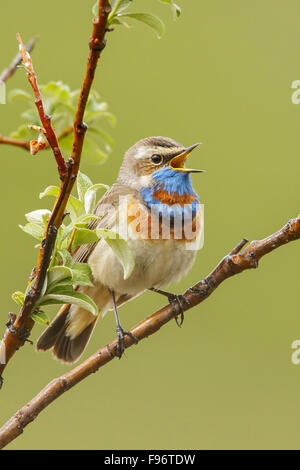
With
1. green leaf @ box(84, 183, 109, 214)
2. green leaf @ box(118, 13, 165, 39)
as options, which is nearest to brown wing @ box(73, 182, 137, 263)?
green leaf @ box(84, 183, 109, 214)

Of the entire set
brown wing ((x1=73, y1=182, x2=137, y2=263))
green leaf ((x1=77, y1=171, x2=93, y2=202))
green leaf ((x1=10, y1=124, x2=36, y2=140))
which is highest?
brown wing ((x1=73, y1=182, x2=137, y2=263))

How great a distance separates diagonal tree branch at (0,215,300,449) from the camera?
1.72 m

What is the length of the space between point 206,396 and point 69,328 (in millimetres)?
1982

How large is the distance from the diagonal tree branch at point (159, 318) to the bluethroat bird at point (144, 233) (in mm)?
911

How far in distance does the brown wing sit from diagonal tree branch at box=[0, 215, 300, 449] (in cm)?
109

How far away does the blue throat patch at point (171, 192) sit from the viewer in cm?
321

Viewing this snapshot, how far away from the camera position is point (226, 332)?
544 cm

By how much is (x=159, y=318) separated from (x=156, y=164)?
1.39 m

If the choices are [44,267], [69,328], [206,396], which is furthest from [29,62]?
[206,396]

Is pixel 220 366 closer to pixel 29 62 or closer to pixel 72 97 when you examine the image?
pixel 72 97

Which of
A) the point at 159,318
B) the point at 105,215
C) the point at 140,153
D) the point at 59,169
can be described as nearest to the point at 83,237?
the point at 59,169

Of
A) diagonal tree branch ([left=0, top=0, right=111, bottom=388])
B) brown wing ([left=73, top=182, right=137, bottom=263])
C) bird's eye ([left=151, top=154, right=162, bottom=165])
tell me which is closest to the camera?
diagonal tree branch ([left=0, top=0, right=111, bottom=388])

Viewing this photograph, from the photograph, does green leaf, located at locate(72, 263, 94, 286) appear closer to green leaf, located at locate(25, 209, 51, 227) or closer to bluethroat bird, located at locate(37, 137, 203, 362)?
green leaf, located at locate(25, 209, 51, 227)

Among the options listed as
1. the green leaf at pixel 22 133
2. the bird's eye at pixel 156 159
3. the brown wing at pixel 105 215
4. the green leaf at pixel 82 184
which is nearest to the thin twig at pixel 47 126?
the green leaf at pixel 82 184
